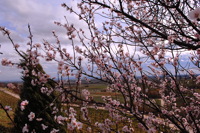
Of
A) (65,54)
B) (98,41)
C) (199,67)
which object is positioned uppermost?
(98,41)

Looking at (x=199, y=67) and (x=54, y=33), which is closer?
(x=199, y=67)

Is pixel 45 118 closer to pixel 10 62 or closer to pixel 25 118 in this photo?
pixel 25 118

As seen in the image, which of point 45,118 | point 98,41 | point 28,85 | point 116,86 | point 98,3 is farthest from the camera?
point 28,85

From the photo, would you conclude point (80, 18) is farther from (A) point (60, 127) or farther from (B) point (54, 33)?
(A) point (60, 127)

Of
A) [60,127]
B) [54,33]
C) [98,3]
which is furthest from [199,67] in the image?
[60,127]

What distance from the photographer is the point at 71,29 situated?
3.96 metres

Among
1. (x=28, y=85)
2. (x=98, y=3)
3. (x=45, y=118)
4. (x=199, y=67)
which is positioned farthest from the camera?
(x=28, y=85)

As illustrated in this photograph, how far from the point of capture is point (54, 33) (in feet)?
13.1

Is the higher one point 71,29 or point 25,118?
point 71,29

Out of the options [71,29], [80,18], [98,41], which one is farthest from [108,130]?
[80,18]

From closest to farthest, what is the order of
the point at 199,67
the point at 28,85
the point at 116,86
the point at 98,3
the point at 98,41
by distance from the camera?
the point at 116,86
the point at 199,67
the point at 98,3
the point at 98,41
the point at 28,85

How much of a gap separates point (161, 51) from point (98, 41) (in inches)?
57.2

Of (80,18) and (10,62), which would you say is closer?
(10,62)

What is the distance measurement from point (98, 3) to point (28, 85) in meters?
3.48
